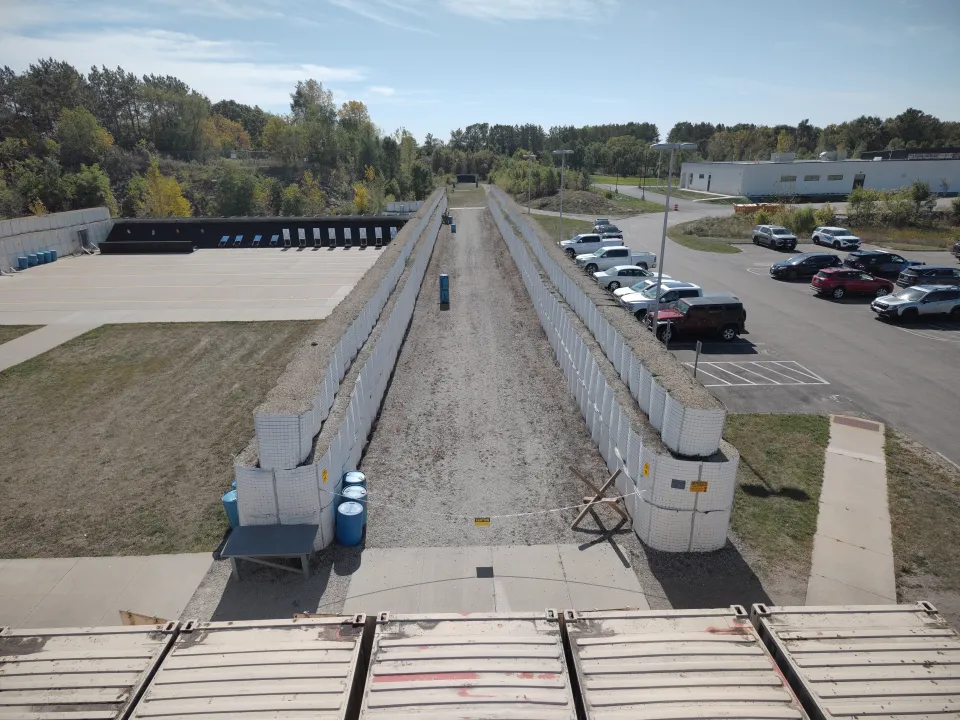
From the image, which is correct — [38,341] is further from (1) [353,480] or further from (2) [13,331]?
(1) [353,480]

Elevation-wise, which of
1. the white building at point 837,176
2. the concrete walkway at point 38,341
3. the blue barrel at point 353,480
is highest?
the white building at point 837,176

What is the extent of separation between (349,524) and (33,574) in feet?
18.2

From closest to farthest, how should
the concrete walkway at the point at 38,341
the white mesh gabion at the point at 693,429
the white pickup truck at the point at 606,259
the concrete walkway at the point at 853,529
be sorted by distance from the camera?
1. the concrete walkway at the point at 853,529
2. the white mesh gabion at the point at 693,429
3. the concrete walkway at the point at 38,341
4. the white pickup truck at the point at 606,259

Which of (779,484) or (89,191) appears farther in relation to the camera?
(89,191)

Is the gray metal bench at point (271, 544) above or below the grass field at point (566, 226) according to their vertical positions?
below

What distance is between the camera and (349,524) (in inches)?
419

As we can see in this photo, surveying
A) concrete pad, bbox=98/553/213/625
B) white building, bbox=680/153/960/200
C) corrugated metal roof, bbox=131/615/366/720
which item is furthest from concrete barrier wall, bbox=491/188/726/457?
white building, bbox=680/153/960/200

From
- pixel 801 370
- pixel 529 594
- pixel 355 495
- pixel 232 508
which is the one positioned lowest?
pixel 529 594

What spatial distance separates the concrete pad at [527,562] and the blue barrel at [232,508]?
4.91m

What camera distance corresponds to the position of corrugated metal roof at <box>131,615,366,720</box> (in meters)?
4.98

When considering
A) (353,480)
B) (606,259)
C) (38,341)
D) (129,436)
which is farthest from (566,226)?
(353,480)

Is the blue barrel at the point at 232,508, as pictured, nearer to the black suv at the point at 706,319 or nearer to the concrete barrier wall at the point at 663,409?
the concrete barrier wall at the point at 663,409

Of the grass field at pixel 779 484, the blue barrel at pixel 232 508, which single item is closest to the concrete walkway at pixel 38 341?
the blue barrel at pixel 232 508

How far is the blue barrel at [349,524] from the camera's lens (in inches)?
418
